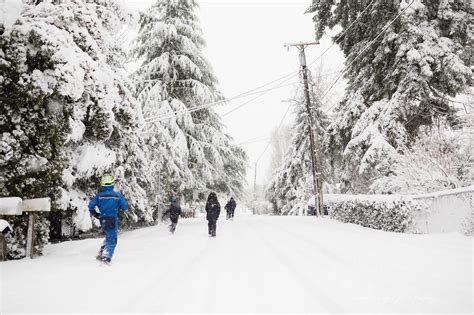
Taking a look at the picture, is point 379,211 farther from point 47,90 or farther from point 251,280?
point 47,90

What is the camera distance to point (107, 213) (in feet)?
22.4

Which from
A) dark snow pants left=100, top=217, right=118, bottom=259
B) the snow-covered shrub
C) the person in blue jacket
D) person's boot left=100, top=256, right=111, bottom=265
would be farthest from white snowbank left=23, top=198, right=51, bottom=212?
the snow-covered shrub

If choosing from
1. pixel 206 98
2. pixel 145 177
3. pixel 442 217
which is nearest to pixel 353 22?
pixel 206 98

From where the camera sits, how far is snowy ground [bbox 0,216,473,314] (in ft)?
13.1

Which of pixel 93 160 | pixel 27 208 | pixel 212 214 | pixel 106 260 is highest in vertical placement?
pixel 93 160

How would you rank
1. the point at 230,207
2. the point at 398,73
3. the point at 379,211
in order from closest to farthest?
the point at 379,211, the point at 398,73, the point at 230,207

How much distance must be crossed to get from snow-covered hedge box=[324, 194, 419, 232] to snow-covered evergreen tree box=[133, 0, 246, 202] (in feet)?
29.2

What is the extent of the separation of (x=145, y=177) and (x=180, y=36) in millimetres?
10724

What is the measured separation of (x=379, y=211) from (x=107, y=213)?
9501 millimetres

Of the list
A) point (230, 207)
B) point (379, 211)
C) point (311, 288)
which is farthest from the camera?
point (230, 207)

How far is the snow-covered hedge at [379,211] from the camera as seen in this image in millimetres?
10844

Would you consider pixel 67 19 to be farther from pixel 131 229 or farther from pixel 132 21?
pixel 131 229

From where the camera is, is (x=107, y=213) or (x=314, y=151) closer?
(x=107, y=213)

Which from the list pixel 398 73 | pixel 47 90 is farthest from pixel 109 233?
pixel 398 73
